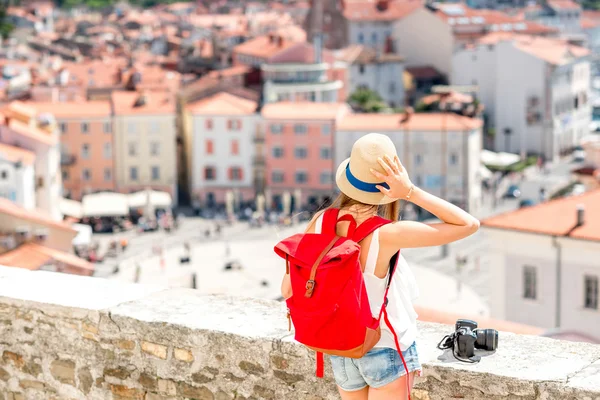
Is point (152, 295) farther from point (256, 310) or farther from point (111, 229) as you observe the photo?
point (111, 229)

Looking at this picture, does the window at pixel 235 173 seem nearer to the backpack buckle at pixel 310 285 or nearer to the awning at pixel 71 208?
the awning at pixel 71 208

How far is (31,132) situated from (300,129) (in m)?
17.9

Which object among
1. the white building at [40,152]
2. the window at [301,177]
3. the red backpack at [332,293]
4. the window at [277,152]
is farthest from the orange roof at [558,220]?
the window at [277,152]

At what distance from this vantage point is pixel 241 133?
74562 mm

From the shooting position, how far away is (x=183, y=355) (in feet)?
21.4

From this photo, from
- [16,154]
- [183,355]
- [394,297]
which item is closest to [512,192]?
[16,154]

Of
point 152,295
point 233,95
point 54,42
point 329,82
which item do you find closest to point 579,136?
point 329,82

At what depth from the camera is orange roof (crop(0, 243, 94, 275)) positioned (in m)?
38.3

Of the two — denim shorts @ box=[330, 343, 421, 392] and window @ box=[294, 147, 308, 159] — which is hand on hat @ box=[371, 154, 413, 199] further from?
window @ box=[294, 147, 308, 159]

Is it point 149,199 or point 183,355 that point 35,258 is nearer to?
point 149,199

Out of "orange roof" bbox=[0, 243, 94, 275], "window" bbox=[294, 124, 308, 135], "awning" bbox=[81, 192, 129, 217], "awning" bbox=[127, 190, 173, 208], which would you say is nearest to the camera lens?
"orange roof" bbox=[0, 243, 94, 275]

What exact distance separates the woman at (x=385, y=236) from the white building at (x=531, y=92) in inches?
3244

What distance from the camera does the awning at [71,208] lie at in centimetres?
6438

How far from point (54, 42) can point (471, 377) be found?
124979 millimetres
